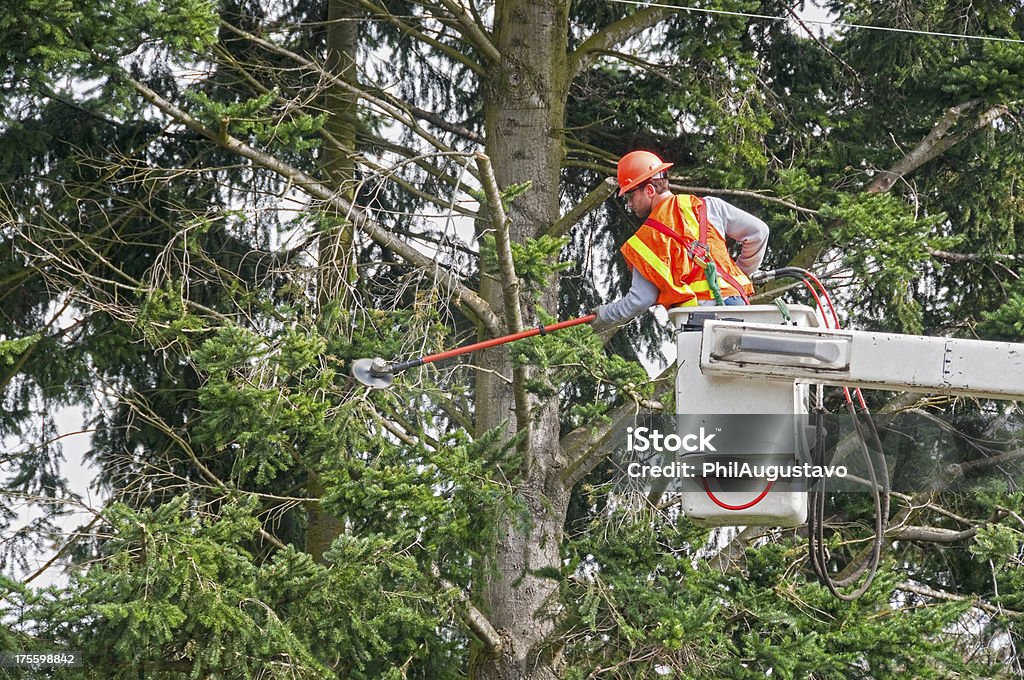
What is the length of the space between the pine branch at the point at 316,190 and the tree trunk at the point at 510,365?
436 mm

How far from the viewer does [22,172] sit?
12547 millimetres

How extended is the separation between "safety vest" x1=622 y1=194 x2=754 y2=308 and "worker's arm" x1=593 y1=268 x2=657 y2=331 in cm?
4

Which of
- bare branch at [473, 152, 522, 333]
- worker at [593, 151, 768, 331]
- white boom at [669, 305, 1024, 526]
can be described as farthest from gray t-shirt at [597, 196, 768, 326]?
white boom at [669, 305, 1024, 526]

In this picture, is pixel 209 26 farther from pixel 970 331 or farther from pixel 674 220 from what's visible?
pixel 970 331

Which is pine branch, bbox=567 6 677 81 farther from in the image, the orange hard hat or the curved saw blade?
the curved saw blade

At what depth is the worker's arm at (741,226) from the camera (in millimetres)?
7570

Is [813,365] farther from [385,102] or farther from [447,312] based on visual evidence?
[385,102]

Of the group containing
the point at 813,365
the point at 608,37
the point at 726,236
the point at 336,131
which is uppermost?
the point at 608,37

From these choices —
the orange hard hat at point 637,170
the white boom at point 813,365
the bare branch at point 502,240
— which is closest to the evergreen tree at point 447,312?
the bare branch at point 502,240

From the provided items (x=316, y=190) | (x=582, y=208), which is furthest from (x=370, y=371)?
(x=582, y=208)

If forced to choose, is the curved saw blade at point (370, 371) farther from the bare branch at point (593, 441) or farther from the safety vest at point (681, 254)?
the bare branch at point (593, 441)

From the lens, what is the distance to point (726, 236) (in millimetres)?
7656

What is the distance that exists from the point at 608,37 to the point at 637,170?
16.1 feet

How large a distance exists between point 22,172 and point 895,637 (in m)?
7.53
